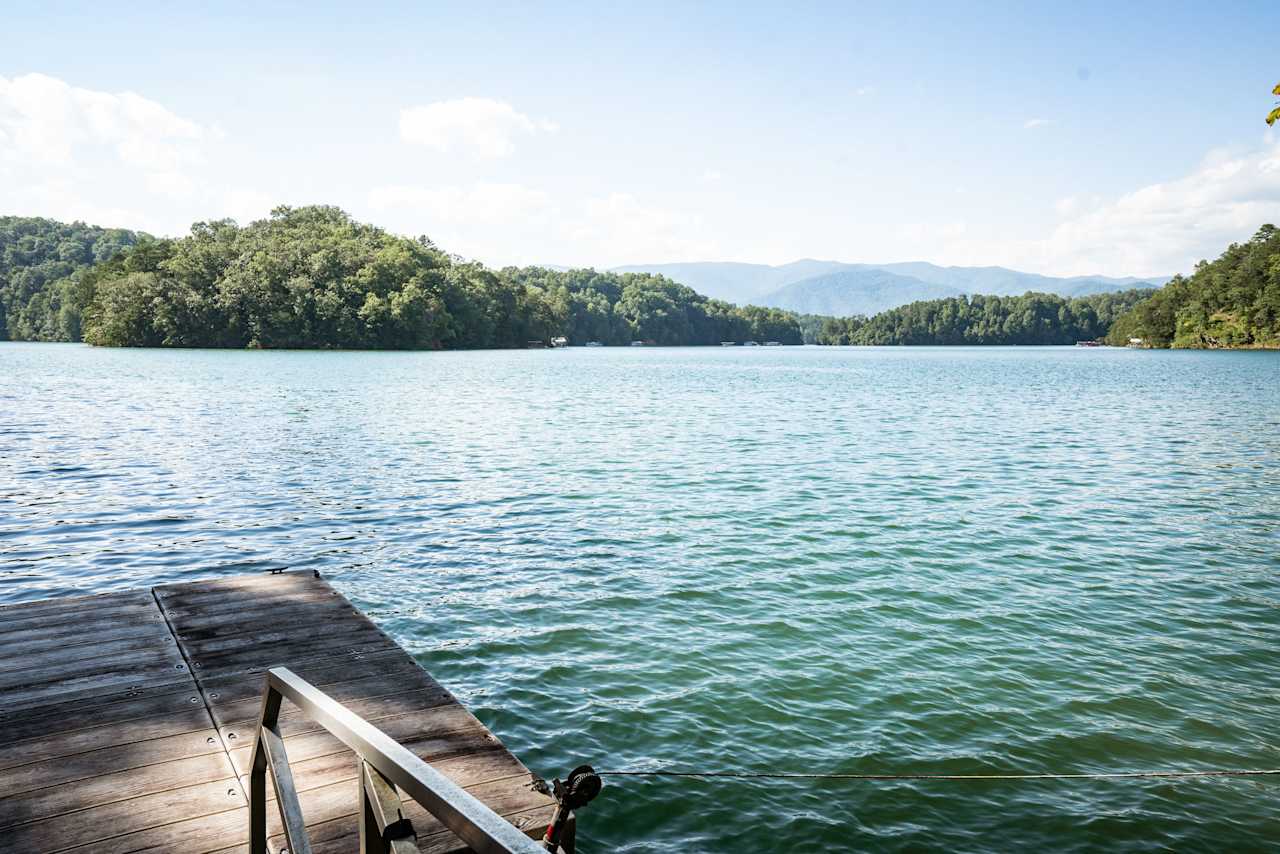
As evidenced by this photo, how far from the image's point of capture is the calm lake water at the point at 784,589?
6.63 m

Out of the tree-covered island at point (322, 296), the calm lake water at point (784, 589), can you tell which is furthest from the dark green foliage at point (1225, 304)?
the calm lake water at point (784, 589)

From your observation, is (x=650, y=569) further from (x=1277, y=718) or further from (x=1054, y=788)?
(x=1277, y=718)

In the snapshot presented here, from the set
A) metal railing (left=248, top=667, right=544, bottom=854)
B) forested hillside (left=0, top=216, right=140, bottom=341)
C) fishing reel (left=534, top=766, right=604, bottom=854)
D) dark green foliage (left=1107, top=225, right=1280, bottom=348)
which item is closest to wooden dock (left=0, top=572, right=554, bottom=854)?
fishing reel (left=534, top=766, right=604, bottom=854)

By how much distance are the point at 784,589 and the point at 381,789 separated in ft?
32.9

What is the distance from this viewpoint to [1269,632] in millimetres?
10195

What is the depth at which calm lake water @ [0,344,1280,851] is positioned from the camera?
6.63 metres

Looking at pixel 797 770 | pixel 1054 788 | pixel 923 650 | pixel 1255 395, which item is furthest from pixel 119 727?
pixel 1255 395

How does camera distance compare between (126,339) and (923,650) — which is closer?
(923,650)

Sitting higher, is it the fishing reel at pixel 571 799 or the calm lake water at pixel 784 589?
the fishing reel at pixel 571 799

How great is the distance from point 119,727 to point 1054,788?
273 inches

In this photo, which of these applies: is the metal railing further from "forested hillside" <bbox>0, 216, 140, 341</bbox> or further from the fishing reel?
"forested hillside" <bbox>0, 216, 140, 341</bbox>

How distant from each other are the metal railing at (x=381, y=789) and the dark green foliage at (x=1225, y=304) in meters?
161

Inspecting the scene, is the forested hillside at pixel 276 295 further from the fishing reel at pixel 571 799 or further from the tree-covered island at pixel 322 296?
the fishing reel at pixel 571 799

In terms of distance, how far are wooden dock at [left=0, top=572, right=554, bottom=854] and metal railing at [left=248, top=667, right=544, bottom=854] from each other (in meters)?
1.79
